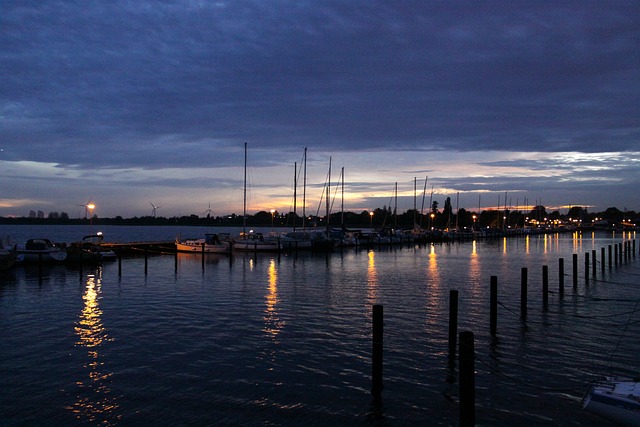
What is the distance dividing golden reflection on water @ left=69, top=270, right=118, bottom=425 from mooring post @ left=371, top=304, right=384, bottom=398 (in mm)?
6016

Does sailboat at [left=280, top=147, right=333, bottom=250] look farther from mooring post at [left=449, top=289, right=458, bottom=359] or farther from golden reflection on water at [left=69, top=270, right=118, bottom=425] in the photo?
mooring post at [left=449, top=289, right=458, bottom=359]

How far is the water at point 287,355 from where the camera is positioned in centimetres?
1197

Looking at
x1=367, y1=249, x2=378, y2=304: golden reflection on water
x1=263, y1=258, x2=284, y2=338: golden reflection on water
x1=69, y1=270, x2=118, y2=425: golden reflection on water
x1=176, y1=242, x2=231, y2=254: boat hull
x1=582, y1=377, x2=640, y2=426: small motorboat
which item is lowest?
x1=69, y1=270, x2=118, y2=425: golden reflection on water

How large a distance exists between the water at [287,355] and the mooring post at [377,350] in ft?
0.85

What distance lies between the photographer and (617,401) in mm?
10477

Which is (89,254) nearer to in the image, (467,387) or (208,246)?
(208,246)

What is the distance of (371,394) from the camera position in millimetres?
12898

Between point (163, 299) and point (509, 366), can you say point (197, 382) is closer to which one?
point (509, 366)

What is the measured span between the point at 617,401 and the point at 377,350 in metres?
5.05

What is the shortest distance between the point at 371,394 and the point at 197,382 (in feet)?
14.6

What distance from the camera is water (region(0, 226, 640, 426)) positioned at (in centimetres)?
1197

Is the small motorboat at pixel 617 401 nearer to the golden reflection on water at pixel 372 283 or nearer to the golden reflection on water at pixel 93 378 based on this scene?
the golden reflection on water at pixel 93 378

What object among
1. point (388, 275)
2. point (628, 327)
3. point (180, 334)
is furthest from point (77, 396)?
point (388, 275)

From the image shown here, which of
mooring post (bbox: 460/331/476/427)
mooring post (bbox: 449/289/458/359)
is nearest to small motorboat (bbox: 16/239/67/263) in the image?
mooring post (bbox: 449/289/458/359)
